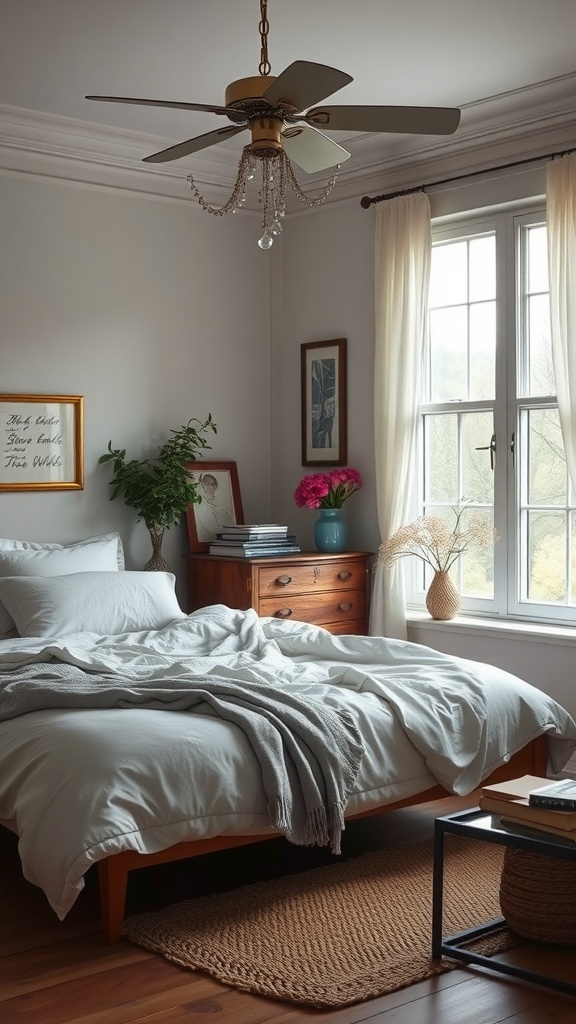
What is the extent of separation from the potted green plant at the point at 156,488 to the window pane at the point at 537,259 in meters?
1.87

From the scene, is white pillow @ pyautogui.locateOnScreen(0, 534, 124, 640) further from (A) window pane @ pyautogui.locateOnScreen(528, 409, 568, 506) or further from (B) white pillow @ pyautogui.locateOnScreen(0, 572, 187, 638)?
(A) window pane @ pyautogui.locateOnScreen(528, 409, 568, 506)

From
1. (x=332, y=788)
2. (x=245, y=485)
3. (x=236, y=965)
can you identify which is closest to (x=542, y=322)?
(x=245, y=485)

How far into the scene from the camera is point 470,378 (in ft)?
17.4

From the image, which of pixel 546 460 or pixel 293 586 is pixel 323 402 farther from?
pixel 546 460

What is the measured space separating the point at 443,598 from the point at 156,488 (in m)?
1.46

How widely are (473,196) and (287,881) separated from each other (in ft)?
10.6

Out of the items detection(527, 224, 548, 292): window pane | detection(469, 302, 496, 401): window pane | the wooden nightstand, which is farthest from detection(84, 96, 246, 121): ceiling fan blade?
the wooden nightstand

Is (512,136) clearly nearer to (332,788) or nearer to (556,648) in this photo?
(556,648)

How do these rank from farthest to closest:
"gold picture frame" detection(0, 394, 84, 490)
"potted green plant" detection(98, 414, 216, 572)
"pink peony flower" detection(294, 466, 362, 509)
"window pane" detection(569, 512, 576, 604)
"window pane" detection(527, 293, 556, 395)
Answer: "pink peony flower" detection(294, 466, 362, 509), "potted green plant" detection(98, 414, 216, 572), "gold picture frame" detection(0, 394, 84, 490), "window pane" detection(527, 293, 556, 395), "window pane" detection(569, 512, 576, 604)

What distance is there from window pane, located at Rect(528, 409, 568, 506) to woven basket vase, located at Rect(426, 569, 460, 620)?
537mm

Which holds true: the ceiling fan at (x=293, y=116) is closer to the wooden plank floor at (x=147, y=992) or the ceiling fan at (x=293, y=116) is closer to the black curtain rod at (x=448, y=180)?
the black curtain rod at (x=448, y=180)

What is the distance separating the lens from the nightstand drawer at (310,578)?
17.4ft

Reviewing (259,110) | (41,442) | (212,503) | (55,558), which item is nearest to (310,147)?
(259,110)

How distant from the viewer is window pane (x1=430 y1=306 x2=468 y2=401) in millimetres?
5348
